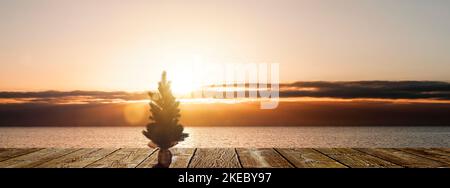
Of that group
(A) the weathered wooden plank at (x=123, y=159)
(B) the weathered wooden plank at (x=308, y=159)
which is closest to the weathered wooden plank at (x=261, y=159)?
(B) the weathered wooden plank at (x=308, y=159)

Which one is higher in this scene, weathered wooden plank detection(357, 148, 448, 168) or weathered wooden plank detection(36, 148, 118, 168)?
weathered wooden plank detection(36, 148, 118, 168)

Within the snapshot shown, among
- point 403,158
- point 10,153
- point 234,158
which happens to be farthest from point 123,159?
point 403,158

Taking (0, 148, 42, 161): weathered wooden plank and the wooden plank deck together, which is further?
(0, 148, 42, 161): weathered wooden plank

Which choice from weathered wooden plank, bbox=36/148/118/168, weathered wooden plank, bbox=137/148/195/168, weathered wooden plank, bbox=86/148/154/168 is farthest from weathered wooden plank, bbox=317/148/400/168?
weathered wooden plank, bbox=36/148/118/168

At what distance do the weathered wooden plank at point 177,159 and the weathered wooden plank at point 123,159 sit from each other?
0.08 metres

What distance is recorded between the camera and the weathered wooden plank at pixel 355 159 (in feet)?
16.7

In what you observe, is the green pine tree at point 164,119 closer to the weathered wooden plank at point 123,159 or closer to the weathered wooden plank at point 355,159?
Answer: the weathered wooden plank at point 123,159

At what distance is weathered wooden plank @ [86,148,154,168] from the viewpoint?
509 centimetres

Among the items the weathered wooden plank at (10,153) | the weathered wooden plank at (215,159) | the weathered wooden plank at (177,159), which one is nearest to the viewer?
the weathered wooden plank at (177,159)

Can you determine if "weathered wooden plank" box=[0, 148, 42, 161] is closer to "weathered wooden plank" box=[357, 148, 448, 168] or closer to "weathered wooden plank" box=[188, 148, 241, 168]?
"weathered wooden plank" box=[188, 148, 241, 168]

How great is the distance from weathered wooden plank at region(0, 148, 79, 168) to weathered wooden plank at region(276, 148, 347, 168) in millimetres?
2882

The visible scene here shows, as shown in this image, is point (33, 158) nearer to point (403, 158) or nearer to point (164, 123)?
point (164, 123)
